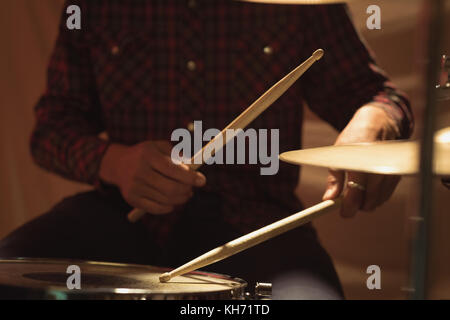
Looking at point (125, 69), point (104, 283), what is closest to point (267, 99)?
point (104, 283)

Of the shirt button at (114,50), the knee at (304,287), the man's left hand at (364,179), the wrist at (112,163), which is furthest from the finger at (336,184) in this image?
the shirt button at (114,50)

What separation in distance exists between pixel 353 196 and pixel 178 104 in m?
0.37

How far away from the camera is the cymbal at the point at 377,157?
1.83ft

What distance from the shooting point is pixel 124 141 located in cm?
115

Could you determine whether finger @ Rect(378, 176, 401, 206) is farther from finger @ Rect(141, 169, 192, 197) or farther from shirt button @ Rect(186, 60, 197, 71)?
shirt button @ Rect(186, 60, 197, 71)

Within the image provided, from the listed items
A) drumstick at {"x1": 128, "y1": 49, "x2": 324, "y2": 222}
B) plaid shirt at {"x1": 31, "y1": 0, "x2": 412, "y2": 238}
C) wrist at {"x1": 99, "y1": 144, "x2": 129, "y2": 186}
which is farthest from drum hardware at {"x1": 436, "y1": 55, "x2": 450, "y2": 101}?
wrist at {"x1": 99, "y1": 144, "x2": 129, "y2": 186}

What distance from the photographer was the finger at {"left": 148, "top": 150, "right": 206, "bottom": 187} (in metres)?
0.94

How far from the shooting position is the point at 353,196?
882mm

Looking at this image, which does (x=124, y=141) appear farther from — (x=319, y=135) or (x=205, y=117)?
(x=319, y=135)

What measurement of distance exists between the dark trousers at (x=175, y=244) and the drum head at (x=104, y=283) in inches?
5.8

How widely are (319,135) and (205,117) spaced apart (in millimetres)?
467

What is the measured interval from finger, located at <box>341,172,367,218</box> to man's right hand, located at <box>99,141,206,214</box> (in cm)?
20

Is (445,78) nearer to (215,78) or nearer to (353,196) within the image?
(353,196)
